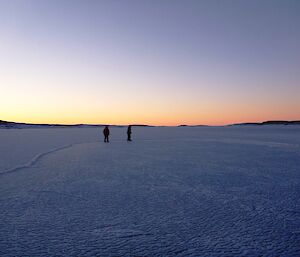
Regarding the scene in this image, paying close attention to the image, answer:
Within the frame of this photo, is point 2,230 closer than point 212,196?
Yes

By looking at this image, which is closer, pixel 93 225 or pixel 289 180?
pixel 93 225

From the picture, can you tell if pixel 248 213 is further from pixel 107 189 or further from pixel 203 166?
pixel 203 166

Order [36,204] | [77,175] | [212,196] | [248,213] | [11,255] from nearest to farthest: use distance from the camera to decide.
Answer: [11,255] → [248,213] → [36,204] → [212,196] → [77,175]

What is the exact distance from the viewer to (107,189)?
6.33 metres

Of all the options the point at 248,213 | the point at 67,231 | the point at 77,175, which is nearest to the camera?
the point at 67,231

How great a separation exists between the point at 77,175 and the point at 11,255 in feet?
15.7

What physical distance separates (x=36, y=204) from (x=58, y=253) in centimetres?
210

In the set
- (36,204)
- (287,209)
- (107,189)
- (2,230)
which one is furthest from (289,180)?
(2,230)

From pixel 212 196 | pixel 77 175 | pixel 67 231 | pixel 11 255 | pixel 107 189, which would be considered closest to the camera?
pixel 11 255

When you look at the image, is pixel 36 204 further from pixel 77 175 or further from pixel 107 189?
pixel 77 175

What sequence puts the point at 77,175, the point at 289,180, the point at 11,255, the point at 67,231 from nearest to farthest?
the point at 11,255
the point at 67,231
the point at 289,180
the point at 77,175

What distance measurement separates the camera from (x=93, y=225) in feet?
13.4

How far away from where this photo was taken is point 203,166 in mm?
9523

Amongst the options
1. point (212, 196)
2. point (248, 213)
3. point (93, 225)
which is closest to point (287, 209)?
point (248, 213)
